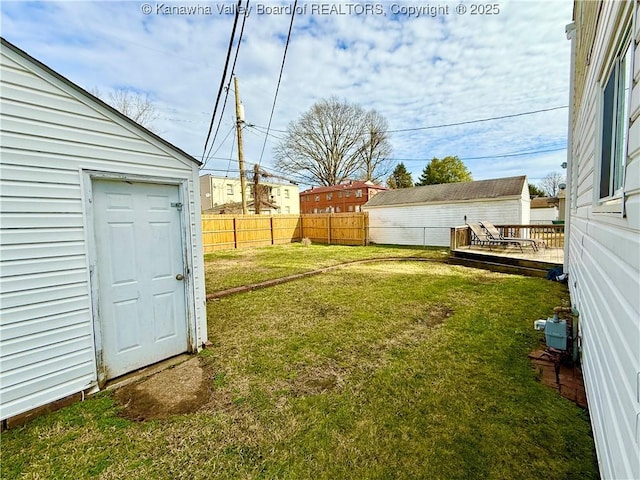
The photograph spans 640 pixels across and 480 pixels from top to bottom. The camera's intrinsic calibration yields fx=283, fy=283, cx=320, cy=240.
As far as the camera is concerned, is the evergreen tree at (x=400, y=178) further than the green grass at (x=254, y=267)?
Yes

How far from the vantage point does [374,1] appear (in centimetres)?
502

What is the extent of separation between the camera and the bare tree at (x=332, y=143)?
86.6 feet

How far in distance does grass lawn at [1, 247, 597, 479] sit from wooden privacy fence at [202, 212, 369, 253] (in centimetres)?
1111

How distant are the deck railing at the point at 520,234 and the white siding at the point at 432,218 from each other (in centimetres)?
134

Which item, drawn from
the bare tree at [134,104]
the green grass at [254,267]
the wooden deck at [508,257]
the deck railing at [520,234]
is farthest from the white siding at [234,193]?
the wooden deck at [508,257]

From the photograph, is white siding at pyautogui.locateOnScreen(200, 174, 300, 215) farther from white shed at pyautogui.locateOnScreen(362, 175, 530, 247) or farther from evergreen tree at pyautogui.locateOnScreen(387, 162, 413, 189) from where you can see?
white shed at pyautogui.locateOnScreen(362, 175, 530, 247)

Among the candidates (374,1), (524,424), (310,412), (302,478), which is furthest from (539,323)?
(374,1)

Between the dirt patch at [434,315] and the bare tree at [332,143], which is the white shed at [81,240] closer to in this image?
the dirt patch at [434,315]

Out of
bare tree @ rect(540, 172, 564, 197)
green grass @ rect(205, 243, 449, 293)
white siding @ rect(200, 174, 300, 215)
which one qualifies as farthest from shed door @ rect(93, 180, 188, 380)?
bare tree @ rect(540, 172, 564, 197)

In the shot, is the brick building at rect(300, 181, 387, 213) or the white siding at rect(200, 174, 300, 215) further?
the white siding at rect(200, 174, 300, 215)

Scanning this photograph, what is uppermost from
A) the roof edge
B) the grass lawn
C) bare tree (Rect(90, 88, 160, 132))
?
bare tree (Rect(90, 88, 160, 132))

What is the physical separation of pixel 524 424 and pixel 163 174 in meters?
4.17

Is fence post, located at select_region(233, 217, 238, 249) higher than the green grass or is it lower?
higher

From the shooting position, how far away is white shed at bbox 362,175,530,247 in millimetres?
13094
